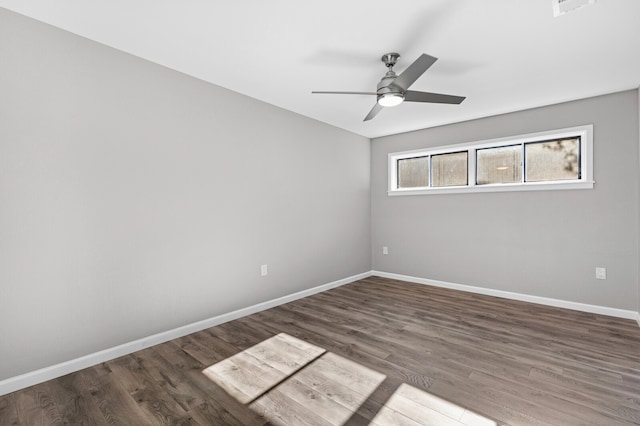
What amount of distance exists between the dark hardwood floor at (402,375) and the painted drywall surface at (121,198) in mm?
353

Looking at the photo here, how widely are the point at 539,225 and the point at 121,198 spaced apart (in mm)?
4418

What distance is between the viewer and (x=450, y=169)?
175 inches

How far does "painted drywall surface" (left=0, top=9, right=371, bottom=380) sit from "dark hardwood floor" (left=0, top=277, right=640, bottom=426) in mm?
353

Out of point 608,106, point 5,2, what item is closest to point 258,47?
point 5,2

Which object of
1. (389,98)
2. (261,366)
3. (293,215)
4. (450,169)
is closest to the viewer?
(261,366)

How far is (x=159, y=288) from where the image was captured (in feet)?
8.46

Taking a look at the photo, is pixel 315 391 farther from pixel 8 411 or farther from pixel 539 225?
pixel 539 225

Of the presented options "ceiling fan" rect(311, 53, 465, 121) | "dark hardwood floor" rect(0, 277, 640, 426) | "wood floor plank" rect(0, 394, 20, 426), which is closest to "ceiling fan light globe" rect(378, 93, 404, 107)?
"ceiling fan" rect(311, 53, 465, 121)

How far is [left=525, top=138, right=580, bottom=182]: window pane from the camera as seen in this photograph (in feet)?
11.6

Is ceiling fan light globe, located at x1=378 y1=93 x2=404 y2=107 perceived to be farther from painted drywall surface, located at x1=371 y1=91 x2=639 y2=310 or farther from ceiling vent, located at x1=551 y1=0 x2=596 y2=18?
painted drywall surface, located at x1=371 y1=91 x2=639 y2=310

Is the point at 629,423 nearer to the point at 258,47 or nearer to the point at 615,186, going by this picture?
the point at 615,186

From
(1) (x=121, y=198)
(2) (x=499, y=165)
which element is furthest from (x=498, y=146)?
(1) (x=121, y=198)

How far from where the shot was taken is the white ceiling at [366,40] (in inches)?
74.3

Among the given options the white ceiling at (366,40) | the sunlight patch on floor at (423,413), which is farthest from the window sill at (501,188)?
the sunlight patch on floor at (423,413)
